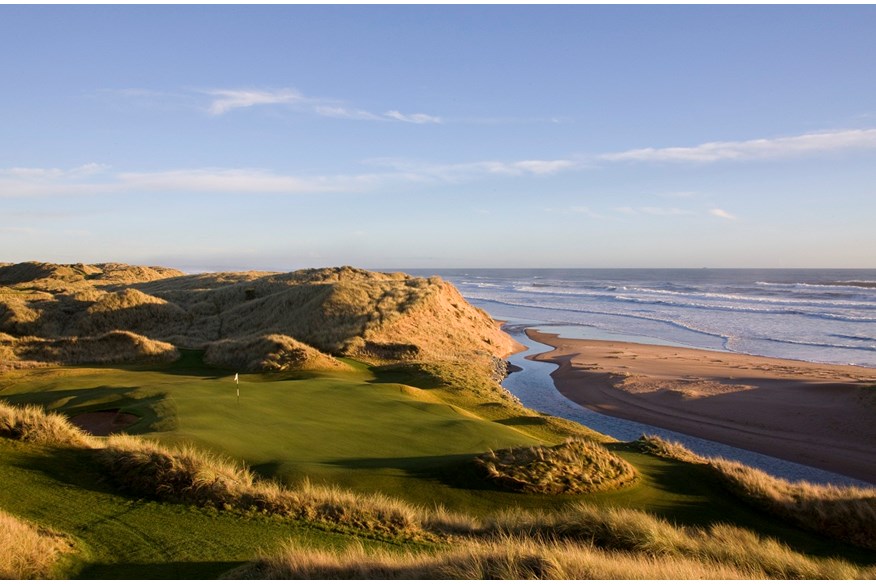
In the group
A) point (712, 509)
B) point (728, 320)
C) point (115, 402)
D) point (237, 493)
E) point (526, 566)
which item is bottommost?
point (728, 320)

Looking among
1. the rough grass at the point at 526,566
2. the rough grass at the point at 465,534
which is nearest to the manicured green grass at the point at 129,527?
the rough grass at the point at 465,534

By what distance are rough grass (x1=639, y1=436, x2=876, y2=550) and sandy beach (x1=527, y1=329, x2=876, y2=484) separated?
269 inches

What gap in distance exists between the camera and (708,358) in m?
30.4

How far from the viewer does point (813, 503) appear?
356 inches

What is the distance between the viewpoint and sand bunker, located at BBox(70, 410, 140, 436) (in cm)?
1215

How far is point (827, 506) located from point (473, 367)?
16322mm

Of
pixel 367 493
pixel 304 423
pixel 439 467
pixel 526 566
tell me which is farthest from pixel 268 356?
pixel 526 566

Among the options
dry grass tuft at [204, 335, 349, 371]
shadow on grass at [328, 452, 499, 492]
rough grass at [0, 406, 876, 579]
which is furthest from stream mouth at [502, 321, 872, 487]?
rough grass at [0, 406, 876, 579]

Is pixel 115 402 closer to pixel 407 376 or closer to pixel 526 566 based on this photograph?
pixel 407 376

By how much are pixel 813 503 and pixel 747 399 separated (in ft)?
44.6

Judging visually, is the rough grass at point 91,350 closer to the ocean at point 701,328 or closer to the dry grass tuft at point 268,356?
the dry grass tuft at point 268,356

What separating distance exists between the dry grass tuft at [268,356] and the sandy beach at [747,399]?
30.0ft

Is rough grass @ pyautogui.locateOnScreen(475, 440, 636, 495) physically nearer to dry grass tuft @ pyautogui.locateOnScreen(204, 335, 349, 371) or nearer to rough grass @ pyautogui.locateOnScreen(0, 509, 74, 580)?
rough grass @ pyautogui.locateOnScreen(0, 509, 74, 580)

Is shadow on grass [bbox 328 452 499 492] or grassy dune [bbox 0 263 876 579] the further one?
shadow on grass [bbox 328 452 499 492]
